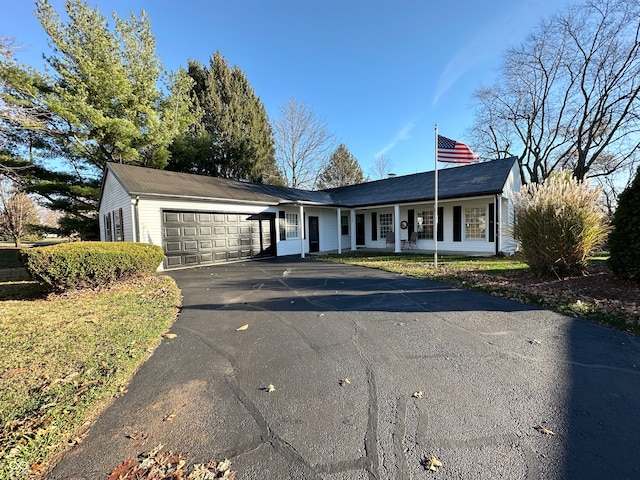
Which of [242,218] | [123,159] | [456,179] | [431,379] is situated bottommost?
[431,379]

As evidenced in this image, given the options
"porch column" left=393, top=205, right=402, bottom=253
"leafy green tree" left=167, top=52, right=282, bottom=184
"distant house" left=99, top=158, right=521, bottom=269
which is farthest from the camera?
"leafy green tree" left=167, top=52, right=282, bottom=184

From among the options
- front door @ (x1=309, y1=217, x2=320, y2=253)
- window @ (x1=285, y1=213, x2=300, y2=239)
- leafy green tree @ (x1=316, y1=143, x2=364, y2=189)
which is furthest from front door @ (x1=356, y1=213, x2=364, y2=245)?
leafy green tree @ (x1=316, y1=143, x2=364, y2=189)

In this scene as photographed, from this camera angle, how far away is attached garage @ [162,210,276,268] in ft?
34.7

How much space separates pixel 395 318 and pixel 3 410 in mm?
4492

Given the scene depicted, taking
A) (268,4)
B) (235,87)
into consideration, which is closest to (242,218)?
(268,4)

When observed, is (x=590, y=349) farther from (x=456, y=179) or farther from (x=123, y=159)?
(x=123, y=159)

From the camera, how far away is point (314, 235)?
Answer: 15992 mm

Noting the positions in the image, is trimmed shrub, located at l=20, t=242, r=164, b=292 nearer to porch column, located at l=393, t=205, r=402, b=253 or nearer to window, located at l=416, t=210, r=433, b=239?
porch column, located at l=393, t=205, r=402, b=253

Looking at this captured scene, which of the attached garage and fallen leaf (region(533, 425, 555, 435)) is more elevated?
the attached garage

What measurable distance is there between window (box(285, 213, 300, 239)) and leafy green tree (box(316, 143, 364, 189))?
21.1 m

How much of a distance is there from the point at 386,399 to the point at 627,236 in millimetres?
6705

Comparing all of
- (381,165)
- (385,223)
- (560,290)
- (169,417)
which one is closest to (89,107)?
(385,223)

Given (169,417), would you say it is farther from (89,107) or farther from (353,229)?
(89,107)

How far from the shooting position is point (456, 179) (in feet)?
48.3
